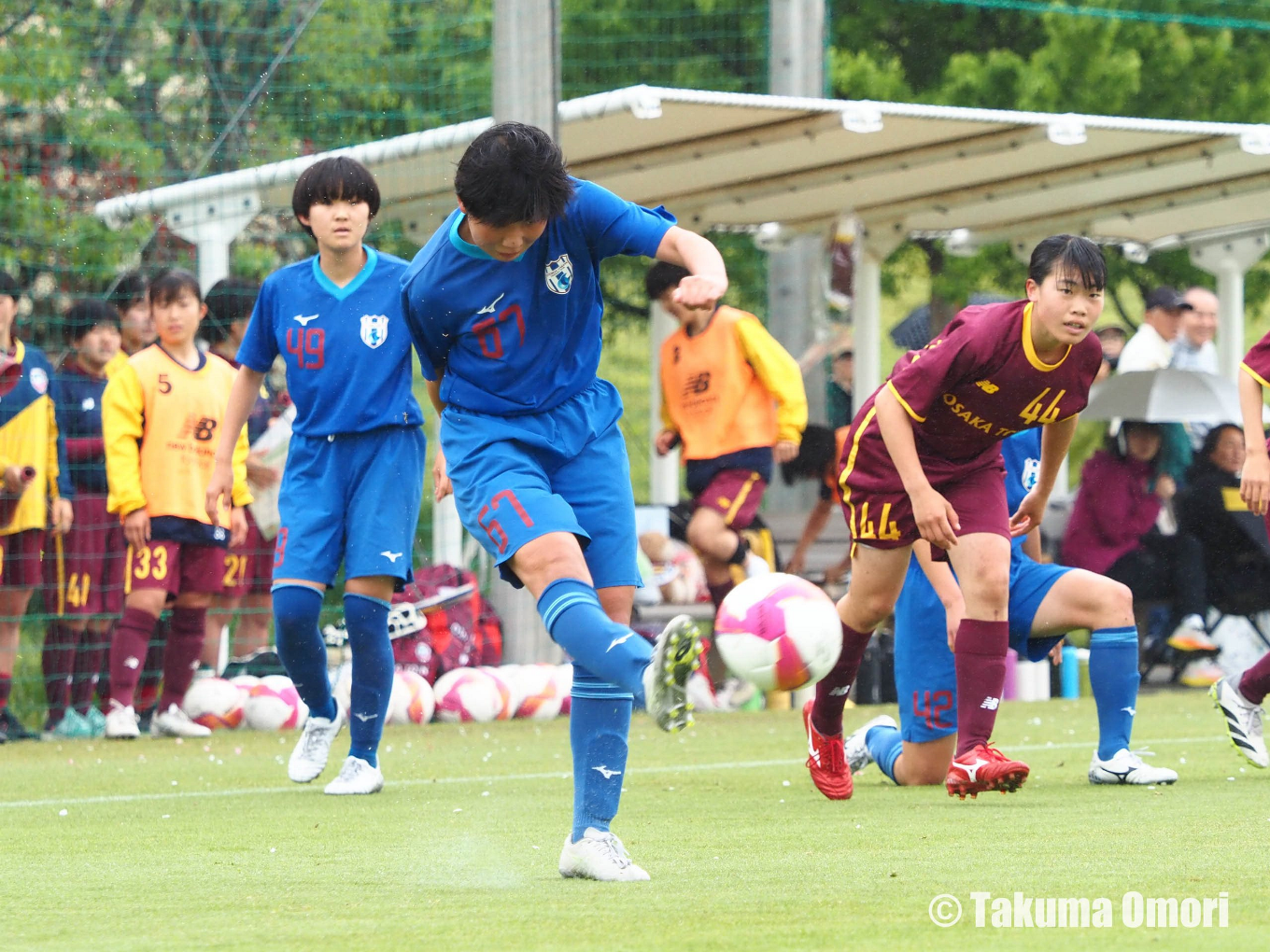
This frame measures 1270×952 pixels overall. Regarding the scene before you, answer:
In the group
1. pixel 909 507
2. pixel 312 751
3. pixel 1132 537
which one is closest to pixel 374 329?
pixel 312 751

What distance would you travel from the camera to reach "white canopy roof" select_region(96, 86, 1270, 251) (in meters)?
12.1

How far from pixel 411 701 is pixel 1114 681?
5.04m

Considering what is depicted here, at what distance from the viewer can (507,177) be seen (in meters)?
4.66

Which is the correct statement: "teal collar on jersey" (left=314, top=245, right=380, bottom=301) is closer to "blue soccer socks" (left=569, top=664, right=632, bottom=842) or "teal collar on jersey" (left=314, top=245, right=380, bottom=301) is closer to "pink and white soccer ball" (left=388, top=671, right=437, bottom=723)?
"blue soccer socks" (left=569, top=664, right=632, bottom=842)

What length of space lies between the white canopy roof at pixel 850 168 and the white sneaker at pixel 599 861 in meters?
7.06

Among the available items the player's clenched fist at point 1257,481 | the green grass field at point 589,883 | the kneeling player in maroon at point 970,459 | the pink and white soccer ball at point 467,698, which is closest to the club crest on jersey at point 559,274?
the green grass field at point 589,883

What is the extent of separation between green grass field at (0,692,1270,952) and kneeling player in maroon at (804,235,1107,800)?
1.00 feet

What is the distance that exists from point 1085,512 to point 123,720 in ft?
20.7

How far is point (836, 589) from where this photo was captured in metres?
13.5

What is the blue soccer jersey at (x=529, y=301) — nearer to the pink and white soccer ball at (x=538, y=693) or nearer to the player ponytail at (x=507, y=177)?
the player ponytail at (x=507, y=177)

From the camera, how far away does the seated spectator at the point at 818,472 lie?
13297 mm

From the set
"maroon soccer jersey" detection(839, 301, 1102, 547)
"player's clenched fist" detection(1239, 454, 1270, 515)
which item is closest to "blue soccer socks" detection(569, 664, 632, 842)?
"maroon soccer jersey" detection(839, 301, 1102, 547)

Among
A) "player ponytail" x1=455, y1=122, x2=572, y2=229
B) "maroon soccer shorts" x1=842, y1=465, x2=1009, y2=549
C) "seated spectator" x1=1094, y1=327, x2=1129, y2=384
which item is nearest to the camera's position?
"player ponytail" x1=455, y1=122, x2=572, y2=229

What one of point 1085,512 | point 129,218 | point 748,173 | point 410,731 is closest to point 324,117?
point 129,218
